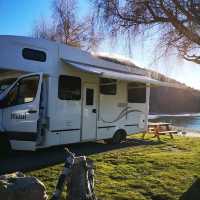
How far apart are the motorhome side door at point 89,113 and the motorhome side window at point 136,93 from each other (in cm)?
219

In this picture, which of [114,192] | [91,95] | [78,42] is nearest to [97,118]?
[91,95]

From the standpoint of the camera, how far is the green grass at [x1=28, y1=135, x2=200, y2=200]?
→ 22.1 feet

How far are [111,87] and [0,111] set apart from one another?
14.9ft

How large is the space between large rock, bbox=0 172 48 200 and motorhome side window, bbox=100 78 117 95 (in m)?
8.19

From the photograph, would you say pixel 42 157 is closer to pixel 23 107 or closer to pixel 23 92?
pixel 23 107

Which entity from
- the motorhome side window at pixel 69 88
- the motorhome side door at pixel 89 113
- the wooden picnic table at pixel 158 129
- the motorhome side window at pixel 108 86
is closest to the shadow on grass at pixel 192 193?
the motorhome side window at pixel 69 88

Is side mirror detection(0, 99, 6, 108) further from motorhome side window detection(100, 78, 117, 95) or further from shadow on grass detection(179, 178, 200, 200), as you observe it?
shadow on grass detection(179, 178, 200, 200)

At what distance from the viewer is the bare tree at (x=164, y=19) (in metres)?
8.02

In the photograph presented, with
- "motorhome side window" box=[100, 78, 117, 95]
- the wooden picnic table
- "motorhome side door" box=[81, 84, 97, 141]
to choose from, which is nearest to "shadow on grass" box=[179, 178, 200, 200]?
"motorhome side door" box=[81, 84, 97, 141]

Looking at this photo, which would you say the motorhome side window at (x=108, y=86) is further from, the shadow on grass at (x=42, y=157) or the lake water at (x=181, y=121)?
the lake water at (x=181, y=121)

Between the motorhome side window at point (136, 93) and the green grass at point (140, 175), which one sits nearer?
the green grass at point (140, 175)

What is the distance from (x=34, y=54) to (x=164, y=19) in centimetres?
390

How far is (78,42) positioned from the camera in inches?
905

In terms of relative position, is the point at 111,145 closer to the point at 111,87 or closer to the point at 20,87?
the point at 111,87
